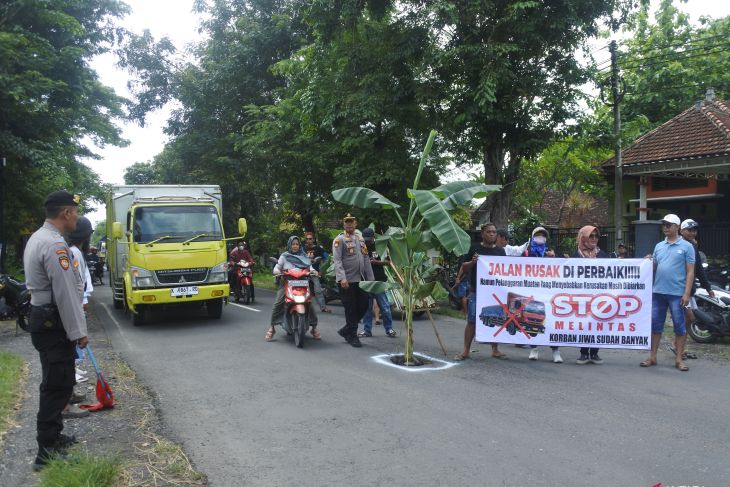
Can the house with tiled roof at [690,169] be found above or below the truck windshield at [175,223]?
above

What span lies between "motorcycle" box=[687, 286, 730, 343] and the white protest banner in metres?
1.96

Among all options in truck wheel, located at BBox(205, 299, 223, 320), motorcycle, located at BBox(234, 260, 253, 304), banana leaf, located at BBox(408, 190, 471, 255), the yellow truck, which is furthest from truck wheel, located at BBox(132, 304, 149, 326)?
banana leaf, located at BBox(408, 190, 471, 255)

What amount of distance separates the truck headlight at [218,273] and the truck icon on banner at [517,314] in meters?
5.80

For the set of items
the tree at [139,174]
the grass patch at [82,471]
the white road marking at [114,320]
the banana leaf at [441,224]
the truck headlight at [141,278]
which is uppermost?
the tree at [139,174]

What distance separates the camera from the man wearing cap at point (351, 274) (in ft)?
29.8

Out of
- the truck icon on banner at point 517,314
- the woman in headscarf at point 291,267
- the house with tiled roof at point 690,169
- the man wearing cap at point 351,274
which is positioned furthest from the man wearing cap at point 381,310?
the house with tiled roof at point 690,169

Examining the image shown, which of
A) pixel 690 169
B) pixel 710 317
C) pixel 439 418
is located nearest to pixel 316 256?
pixel 710 317

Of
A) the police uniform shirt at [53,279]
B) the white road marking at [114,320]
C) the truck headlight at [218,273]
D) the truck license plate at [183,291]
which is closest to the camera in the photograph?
the police uniform shirt at [53,279]

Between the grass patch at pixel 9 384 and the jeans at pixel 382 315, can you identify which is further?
the jeans at pixel 382 315

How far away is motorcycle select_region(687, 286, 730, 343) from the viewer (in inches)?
357

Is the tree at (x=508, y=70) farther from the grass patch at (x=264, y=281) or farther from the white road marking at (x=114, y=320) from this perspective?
the grass patch at (x=264, y=281)

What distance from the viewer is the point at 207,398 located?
6262 mm

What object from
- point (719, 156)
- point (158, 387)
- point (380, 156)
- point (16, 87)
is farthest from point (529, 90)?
point (16, 87)

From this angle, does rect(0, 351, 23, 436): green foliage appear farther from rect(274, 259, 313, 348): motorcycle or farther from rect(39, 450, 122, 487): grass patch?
rect(274, 259, 313, 348): motorcycle
